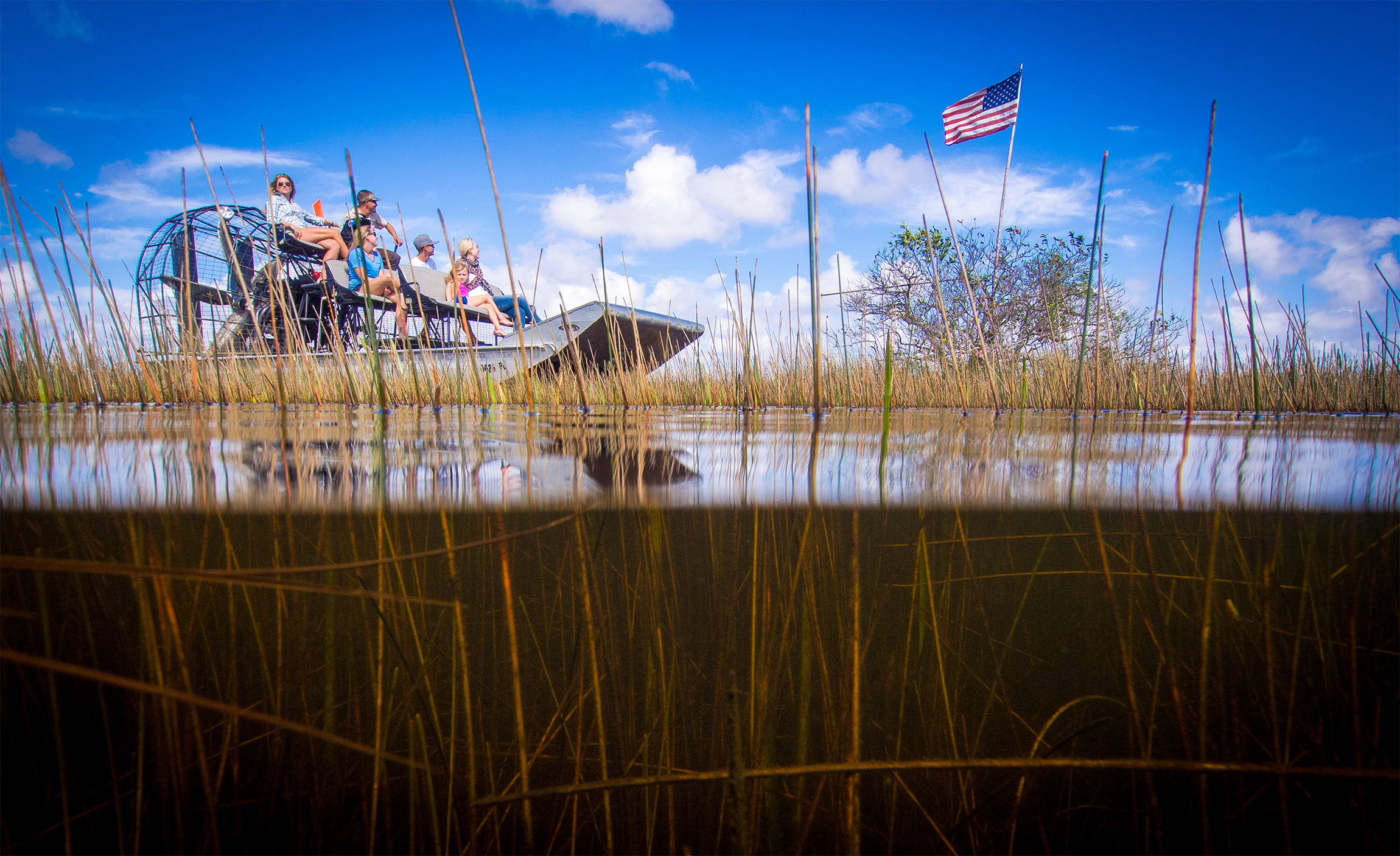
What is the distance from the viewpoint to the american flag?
5.85 m

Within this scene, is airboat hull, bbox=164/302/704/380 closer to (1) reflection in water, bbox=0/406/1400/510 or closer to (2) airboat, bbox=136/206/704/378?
(2) airboat, bbox=136/206/704/378

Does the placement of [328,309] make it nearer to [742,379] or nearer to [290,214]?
[290,214]

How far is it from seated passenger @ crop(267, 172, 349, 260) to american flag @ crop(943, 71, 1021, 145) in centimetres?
665

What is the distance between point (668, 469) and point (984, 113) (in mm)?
6405

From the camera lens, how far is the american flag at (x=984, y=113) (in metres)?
5.85

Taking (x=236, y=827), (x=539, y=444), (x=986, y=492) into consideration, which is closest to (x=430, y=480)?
(x=539, y=444)

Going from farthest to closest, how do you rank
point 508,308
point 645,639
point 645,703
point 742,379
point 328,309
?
point 508,308 → point 328,309 → point 742,379 → point 645,639 → point 645,703

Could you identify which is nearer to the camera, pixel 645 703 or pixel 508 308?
pixel 645 703

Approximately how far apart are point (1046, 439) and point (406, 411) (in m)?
4.36

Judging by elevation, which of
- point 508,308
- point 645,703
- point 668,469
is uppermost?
point 508,308

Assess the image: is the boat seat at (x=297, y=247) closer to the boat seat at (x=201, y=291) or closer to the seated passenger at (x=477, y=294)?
the boat seat at (x=201, y=291)

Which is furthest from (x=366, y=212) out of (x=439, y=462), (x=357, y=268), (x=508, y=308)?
(x=439, y=462)

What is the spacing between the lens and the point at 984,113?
6.22 metres

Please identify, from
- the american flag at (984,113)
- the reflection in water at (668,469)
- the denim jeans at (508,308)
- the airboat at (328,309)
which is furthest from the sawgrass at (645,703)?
the denim jeans at (508,308)
